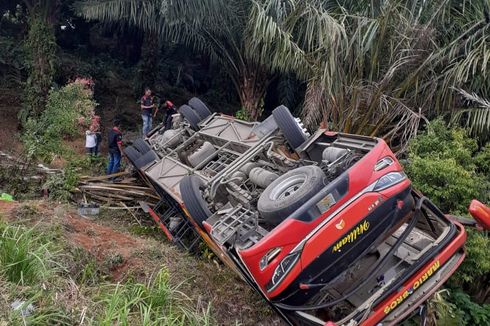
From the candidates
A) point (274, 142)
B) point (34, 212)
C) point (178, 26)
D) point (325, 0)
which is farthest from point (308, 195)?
point (178, 26)

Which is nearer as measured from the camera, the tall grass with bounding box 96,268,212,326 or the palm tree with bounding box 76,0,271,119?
the tall grass with bounding box 96,268,212,326

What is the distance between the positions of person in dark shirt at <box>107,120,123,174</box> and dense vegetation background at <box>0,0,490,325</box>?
4.80 ft

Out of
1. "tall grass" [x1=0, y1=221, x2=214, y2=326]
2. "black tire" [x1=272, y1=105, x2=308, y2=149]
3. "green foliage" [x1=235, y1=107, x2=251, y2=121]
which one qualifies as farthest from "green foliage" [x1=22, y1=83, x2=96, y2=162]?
"tall grass" [x1=0, y1=221, x2=214, y2=326]

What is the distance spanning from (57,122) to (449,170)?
8405mm

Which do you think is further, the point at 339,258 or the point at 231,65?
the point at 231,65

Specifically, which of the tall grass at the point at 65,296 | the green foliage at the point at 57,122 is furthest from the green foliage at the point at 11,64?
the tall grass at the point at 65,296

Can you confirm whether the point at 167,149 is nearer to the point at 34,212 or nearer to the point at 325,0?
the point at 34,212

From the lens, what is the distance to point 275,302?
4.13 metres

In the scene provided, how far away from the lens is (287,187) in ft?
15.4

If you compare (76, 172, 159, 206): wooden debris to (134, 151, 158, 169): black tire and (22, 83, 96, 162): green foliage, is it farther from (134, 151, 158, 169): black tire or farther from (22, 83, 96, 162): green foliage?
(22, 83, 96, 162): green foliage

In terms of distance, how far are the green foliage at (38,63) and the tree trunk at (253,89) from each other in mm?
4584

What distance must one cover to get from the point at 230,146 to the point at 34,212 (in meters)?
2.70

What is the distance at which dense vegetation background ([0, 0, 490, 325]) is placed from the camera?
607cm

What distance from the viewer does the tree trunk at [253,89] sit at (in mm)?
11891
